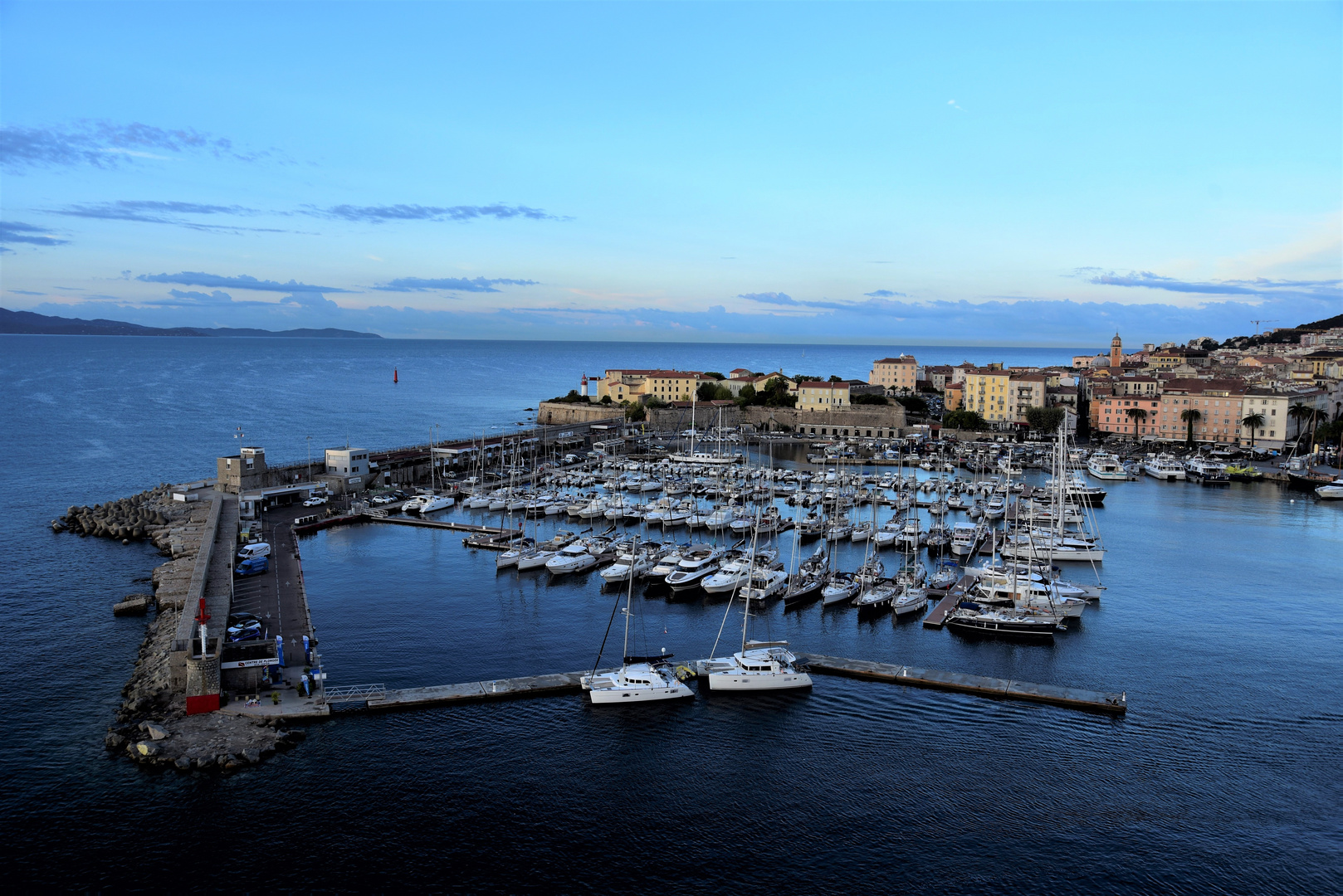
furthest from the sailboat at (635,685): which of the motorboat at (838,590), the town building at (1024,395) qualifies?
the town building at (1024,395)

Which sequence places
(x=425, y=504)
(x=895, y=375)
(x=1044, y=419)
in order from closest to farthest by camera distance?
(x=425, y=504)
(x=1044, y=419)
(x=895, y=375)

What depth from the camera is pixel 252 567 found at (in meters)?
26.9

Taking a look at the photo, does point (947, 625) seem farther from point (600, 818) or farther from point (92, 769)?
point (92, 769)

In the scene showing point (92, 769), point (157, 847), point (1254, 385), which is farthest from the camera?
point (1254, 385)

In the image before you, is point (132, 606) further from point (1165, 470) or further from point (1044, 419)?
point (1044, 419)

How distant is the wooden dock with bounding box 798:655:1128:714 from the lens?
18.6 meters

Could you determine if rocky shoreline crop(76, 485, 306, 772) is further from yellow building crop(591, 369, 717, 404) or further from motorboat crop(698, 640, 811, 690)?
yellow building crop(591, 369, 717, 404)

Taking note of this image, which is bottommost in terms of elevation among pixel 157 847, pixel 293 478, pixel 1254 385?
pixel 157 847

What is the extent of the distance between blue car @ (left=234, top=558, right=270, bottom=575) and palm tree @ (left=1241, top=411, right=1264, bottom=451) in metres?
66.1

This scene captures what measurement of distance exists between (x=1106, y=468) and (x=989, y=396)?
21712 millimetres

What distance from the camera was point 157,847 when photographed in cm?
1319

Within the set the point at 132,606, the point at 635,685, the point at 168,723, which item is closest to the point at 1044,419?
the point at 635,685

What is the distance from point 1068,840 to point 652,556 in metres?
17.5

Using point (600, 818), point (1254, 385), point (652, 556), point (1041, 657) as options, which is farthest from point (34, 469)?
point (1254, 385)
